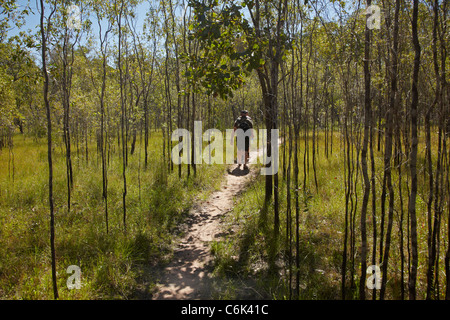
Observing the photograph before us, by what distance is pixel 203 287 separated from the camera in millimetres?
3648

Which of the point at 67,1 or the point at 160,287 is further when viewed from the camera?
the point at 67,1

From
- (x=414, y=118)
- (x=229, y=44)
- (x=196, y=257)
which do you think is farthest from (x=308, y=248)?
(x=229, y=44)

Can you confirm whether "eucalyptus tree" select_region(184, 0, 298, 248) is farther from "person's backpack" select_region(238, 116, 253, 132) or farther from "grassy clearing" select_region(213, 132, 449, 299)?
"person's backpack" select_region(238, 116, 253, 132)

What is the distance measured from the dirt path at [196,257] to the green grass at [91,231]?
0.79 ft

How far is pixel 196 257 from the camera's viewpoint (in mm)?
4473

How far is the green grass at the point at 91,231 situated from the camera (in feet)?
11.8

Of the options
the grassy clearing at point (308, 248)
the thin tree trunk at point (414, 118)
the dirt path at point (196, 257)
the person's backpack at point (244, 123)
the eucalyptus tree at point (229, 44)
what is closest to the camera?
the thin tree trunk at point (414, 118)

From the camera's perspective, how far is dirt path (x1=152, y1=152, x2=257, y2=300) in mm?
3582

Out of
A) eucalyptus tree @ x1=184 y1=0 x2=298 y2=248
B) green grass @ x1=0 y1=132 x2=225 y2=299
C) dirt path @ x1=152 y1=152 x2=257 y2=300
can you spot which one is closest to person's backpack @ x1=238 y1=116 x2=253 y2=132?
green grass @ x1=0 y1=132 x2=225 y2=299

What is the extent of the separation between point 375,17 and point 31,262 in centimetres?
536

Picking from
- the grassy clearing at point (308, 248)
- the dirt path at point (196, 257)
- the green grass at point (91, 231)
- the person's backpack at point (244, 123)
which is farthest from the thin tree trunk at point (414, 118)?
the person's backpack at point (244, 123)

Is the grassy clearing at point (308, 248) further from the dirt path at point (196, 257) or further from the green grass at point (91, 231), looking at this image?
the green grass at point (91, 231)
